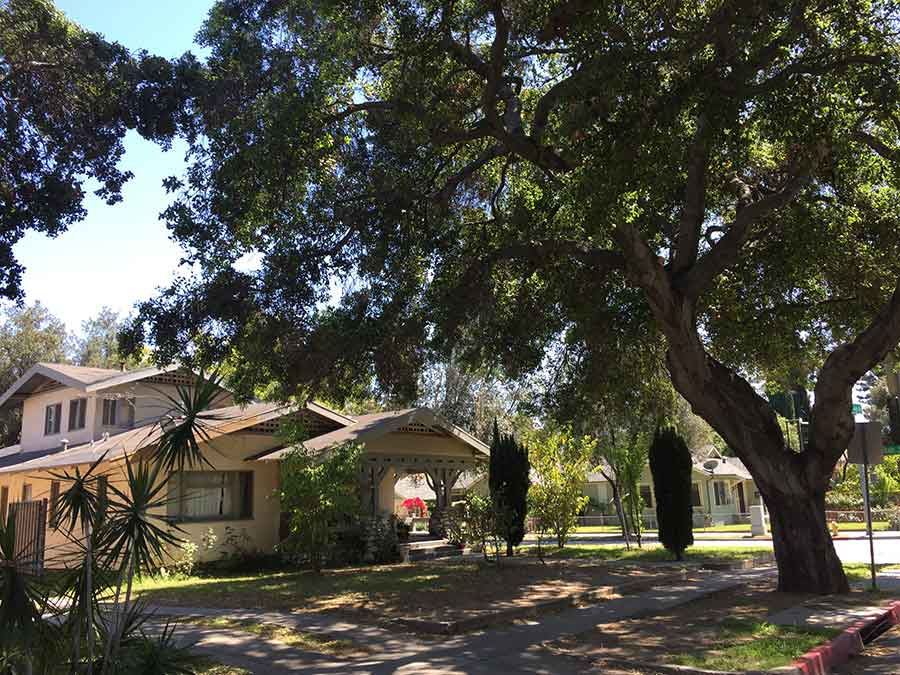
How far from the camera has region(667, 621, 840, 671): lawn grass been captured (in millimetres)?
7586

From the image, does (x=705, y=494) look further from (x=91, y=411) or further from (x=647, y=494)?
(x=91, y=411)

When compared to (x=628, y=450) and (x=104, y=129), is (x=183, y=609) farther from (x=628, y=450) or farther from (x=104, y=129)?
(x=628, y=450)

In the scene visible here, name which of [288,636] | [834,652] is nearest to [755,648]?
[834,652]

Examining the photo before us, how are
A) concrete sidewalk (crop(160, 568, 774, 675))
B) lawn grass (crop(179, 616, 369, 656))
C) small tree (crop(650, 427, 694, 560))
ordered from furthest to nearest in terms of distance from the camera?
small tree (crop(650, 427, 694, 560)) → lawn grass (crop(179, 616, 369, 656)) → concrete sidewalk (crop(160, 568, 774, 675))

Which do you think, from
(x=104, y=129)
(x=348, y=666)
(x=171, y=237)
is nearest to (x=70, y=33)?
(x=104, y=129)

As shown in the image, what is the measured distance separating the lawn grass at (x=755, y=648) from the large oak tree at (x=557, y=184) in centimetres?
358

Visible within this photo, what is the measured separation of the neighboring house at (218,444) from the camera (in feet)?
67.3

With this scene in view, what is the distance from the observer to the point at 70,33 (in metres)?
12.0

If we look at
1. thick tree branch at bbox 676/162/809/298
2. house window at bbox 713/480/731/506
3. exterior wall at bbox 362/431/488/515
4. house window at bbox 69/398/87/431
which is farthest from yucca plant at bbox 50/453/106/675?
house window at bbox 713/480/731/506

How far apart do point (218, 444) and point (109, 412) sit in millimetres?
6397

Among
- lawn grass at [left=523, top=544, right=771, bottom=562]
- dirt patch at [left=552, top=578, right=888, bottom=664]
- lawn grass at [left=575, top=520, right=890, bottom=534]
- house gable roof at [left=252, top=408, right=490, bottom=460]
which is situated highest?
house gable roof at [left=252, top=408, right=490, bottom=460]

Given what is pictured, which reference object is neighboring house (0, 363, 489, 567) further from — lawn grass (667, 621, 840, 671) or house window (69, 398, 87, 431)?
lawn grass (667, 621, 840, 671)

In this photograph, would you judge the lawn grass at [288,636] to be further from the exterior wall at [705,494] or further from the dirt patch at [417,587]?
the exterior wall at [705,494]

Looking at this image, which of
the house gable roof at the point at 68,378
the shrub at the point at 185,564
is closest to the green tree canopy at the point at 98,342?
the house gable roof at the point at 68,378
